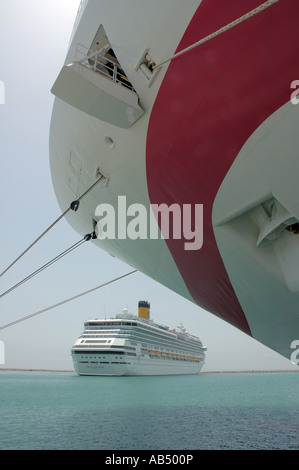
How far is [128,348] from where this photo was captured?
34.5 m

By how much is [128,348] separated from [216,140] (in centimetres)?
3466

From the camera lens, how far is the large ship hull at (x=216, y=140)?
256 cm

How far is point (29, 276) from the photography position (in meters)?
5.27

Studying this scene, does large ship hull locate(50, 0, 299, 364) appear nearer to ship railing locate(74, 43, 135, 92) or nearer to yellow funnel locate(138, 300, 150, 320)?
ship railing locate(74, 43, 135, 92)

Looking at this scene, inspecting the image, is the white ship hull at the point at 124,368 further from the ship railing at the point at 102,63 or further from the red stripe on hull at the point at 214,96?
the ship railing at the point at 102,63

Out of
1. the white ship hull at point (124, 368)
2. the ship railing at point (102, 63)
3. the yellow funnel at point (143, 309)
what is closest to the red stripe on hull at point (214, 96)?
the ship railing at point (102, 63)

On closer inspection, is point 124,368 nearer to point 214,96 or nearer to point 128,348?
point 128,348

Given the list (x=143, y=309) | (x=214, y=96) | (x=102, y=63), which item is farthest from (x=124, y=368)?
(x=214, y=96)

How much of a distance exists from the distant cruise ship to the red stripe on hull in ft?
109

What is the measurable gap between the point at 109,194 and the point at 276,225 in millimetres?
2819
